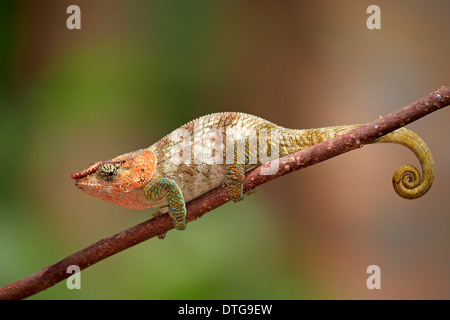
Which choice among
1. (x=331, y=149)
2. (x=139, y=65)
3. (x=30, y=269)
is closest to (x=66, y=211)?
(x=30, y=269)

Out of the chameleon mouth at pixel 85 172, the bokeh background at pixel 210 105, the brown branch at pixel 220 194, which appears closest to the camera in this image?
the brown branch at pixel 220 194

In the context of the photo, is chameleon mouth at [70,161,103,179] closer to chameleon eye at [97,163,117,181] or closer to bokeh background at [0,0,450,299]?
chameleon eye at [97,163,117,181]

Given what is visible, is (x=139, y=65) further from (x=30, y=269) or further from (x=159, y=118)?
(x=30, y=269)

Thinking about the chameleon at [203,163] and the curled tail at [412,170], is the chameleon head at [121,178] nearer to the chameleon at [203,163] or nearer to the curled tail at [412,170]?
the chameleon at [203,163]

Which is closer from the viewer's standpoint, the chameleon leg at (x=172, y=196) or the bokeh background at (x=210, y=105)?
the chameleon leg at (x=172, y=196)

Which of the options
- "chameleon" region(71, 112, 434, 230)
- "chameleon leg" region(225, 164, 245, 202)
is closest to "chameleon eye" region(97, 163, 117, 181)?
"chameleon" region(71, 112, 434, 230)

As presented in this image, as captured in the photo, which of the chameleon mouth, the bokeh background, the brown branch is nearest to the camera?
the brown branch

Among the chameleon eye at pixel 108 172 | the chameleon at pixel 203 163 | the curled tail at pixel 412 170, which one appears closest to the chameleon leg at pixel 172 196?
the chameleon at pixel 203 163
